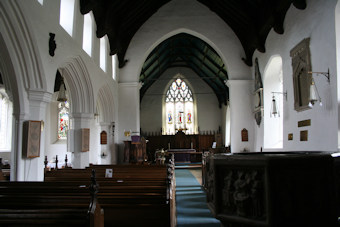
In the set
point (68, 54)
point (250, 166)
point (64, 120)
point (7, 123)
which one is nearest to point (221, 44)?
point (68, 54)

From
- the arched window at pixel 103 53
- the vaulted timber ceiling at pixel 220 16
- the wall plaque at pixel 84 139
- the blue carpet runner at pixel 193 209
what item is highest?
the vaulted timber ceiling at pixel 220 16

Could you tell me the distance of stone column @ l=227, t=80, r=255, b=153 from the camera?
1200cm

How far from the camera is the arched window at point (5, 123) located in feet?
40.5

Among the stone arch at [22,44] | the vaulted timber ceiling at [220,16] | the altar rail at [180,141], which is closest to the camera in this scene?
the stone arch at [22,44]

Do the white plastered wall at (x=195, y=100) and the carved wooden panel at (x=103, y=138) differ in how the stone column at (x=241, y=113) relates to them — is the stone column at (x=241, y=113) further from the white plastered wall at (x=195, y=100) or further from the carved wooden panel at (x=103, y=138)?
the white plastered wall at (x=195, y=100)

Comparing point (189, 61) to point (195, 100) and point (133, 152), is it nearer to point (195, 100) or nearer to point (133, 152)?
point (195, 100)

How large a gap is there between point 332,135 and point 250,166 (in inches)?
188

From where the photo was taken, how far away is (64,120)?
48.4 feet

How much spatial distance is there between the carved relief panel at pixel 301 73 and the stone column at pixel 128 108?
676 centimetres

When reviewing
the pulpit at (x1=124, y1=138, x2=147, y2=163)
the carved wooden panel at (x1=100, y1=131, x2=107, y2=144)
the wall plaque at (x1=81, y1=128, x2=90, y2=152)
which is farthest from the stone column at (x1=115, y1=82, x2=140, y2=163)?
the wall plaque at (x1=81, y1=128, x2=90, y2=152)

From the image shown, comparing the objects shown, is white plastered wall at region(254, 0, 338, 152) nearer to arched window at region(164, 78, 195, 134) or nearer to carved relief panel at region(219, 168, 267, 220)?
carved relief panel at region(219, 168, 267, 220)

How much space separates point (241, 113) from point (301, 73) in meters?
5.07

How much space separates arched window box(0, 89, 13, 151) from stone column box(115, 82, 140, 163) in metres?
4.50

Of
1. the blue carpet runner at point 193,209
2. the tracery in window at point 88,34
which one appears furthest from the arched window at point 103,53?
the blue carpet runner at point 193,209
